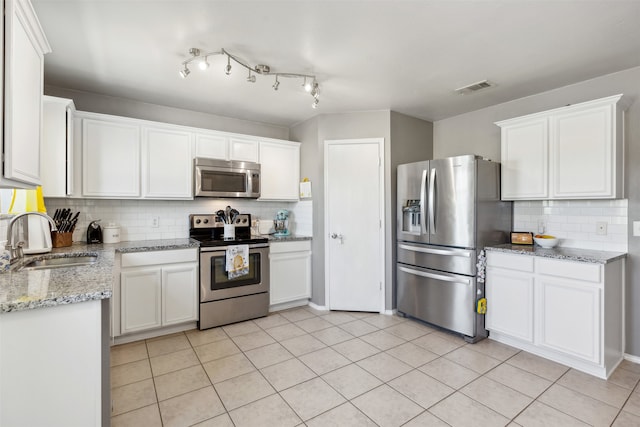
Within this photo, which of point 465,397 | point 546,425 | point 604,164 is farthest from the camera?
point 604,164

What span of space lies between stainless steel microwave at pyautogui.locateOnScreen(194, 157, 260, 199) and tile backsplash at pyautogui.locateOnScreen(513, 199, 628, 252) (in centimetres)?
294

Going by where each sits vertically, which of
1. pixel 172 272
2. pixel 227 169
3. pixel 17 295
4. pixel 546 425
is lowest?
pixel 546 425

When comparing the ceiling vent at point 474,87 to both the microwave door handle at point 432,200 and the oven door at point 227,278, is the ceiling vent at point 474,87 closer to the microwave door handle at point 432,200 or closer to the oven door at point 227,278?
the microwave door handle at point 432,200

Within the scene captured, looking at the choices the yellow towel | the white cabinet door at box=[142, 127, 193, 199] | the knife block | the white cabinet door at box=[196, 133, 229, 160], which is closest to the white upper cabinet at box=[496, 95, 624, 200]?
the white cabinet door at box=[196, 133, 229, 160]

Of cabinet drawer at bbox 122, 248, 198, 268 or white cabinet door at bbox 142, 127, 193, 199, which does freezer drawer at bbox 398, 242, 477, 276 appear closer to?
cabinet drawer at bbox 122, 248, 198, 268

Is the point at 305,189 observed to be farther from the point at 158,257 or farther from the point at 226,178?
the point at 158,257

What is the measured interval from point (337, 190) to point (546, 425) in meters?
2.72

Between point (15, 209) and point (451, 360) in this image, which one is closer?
point (15, 209)

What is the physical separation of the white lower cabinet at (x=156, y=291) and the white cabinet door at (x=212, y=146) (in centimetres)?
111

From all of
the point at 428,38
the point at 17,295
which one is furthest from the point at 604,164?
the point at 17,295

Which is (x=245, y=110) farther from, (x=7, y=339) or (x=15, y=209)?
(x=7, y=339)

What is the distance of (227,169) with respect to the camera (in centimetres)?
361

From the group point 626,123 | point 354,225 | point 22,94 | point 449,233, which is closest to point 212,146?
point 354,225

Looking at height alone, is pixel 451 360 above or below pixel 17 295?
below
